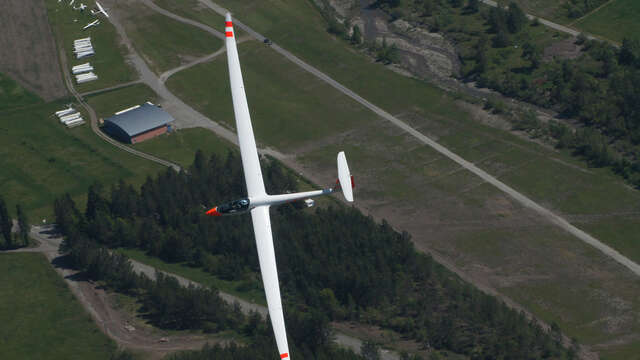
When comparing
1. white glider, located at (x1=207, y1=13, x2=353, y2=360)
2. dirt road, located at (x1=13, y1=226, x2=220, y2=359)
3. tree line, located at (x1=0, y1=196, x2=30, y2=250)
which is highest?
white glider, located at (x1=207, y1=13, x2=353, y2=360)

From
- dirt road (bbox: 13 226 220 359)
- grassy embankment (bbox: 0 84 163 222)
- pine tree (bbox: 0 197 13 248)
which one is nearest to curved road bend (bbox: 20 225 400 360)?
dirt road (bbox: 13 226 220 359)

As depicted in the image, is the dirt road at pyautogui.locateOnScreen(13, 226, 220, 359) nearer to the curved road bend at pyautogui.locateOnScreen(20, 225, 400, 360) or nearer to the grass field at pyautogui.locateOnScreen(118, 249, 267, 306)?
the curved road bend at pyautogui.locateOnScreen(20, 225, 400, 360)

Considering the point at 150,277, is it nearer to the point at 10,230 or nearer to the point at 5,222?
the point at 10,230

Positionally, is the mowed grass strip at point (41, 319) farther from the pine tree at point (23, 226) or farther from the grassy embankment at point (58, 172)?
the grassy embankment at point (58, 172)

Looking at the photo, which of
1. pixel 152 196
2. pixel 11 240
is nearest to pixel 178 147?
pixel 152 196

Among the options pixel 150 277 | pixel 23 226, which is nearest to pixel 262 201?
pixel 150 277

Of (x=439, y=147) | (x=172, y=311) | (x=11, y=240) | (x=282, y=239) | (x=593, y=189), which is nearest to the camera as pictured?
(x=172, y=311)

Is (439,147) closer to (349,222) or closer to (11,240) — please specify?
(349,222)

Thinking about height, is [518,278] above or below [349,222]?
below
